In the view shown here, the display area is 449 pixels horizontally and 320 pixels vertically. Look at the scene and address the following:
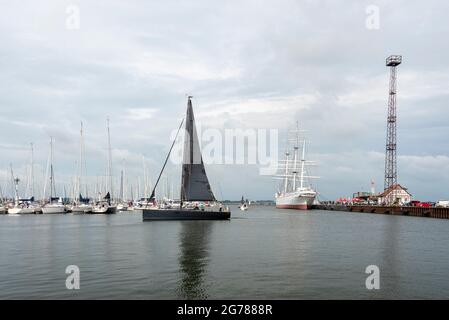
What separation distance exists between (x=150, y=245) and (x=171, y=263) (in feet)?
36.3

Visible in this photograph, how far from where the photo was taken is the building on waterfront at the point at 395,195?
142413 mm

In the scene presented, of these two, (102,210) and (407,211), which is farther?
(102,210)

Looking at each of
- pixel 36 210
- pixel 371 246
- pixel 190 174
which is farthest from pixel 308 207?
pixel 371 246

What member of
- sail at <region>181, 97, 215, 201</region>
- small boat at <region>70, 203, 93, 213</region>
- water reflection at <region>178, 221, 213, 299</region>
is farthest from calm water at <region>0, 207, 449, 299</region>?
small boat at <region>70, 203, 93, 213</region>

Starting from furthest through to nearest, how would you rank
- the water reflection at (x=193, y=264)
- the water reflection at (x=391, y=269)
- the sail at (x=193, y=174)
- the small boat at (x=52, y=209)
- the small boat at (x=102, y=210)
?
the small boat at (x=52, y=209), the small boat at (x=102, y=210), the sail at (x=193, y=174), the water reflection at (x=391, y=269), the water reflection at (x=193, y=264)

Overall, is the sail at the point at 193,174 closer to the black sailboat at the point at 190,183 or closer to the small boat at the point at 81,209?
the black sailboat at the point at 190,183

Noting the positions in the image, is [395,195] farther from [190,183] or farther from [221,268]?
[221,268]

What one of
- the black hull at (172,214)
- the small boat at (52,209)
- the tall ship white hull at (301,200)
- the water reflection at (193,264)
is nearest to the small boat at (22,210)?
the small boat at (52,209)

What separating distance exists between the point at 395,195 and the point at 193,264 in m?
133

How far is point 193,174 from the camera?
72562mm

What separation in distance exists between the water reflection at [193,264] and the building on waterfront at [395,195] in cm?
10621

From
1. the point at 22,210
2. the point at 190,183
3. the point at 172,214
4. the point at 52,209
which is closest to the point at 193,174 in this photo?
the point at 190,183

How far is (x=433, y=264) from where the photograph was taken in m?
32.1

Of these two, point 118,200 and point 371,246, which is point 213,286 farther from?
point 118,200
